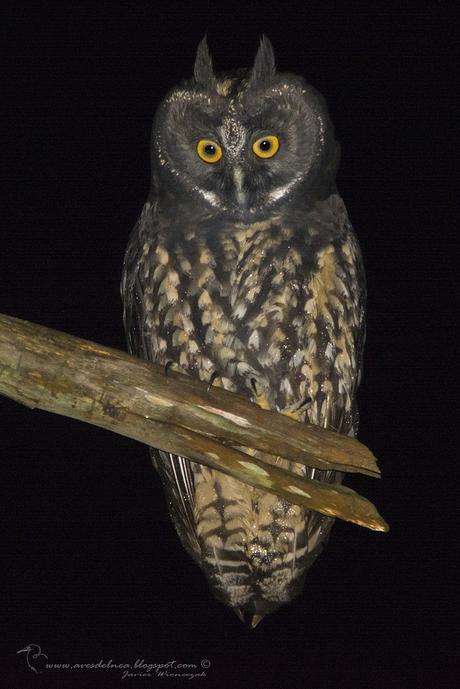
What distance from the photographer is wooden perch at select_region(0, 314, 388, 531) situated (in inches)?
68.8

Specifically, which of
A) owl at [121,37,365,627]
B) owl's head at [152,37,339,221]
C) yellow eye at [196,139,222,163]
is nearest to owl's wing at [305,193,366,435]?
owl at [121,37,365,627]

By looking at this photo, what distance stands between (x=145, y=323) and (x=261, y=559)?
673mm

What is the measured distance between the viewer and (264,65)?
202 centimetres

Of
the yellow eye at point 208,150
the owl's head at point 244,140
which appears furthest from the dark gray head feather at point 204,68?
the yellow eye at point 208,150

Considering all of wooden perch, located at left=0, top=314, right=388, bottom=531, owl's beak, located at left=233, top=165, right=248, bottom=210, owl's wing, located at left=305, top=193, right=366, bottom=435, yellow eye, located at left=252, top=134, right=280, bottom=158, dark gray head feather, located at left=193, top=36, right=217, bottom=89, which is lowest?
wooden perch, located at left=0, top=314, right=388, bottom=531

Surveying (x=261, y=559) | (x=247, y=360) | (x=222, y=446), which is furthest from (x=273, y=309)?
(x=261, y=559)

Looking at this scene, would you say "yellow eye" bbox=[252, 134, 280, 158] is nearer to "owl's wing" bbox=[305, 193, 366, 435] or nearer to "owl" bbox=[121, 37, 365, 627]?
"owl" bbox=[121, 37, 365, 627]

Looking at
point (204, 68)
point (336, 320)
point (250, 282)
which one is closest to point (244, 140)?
point (204, 68)

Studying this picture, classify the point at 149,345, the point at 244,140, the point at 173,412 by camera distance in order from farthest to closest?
1. the point at 149,345
2. the point at 244,140
3. the point at 173,412

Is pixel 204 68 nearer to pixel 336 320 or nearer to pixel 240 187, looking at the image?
pixel 240 187

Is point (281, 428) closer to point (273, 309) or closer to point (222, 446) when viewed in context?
point (222, 446)

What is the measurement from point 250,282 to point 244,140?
1.11 feet

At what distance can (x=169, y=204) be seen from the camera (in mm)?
2129

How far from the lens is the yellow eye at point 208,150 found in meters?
2.02
